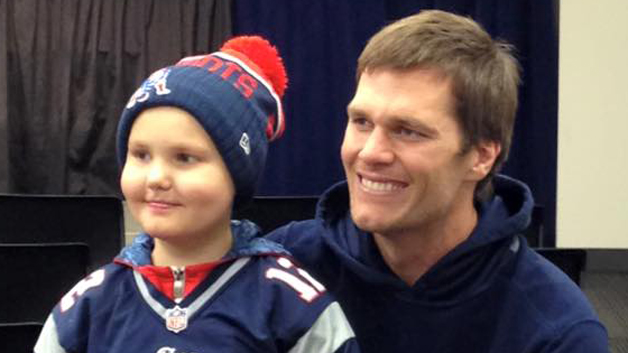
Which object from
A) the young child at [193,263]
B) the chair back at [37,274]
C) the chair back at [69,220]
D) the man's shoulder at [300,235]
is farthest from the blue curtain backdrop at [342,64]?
the young child at [193,263]

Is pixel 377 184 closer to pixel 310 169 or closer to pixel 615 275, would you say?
pixel 310 169

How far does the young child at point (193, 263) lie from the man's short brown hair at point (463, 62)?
0.27 metres

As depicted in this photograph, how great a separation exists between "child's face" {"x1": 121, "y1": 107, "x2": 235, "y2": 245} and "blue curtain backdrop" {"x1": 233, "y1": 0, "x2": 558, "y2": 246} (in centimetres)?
372

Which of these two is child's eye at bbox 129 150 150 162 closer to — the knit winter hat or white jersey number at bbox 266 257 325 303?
the knit winter hat

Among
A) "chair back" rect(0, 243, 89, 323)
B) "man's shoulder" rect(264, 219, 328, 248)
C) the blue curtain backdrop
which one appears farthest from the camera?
the blue curtain backdrop

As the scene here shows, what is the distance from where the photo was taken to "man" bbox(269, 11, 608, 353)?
156 cm

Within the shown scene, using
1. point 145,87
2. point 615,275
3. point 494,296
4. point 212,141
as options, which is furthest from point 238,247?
point 615,275

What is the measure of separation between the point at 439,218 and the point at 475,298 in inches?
6.3

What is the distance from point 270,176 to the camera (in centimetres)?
531

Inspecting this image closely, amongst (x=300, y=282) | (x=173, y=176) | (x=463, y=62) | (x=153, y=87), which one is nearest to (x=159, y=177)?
(x=173, y=176)

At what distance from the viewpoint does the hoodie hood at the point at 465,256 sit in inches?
63.9

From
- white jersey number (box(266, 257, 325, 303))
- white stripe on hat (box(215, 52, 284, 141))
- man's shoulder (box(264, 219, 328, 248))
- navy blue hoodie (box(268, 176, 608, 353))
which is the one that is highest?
white stripe on hat (box(215, 52, 284, 141))

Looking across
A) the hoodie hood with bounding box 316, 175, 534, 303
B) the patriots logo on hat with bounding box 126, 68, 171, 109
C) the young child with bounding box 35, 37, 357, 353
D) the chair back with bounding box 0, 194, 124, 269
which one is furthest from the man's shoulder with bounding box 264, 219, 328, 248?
the chair back with bounding box 0, 194, 124, 269

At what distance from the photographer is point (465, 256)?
5.34 ft
